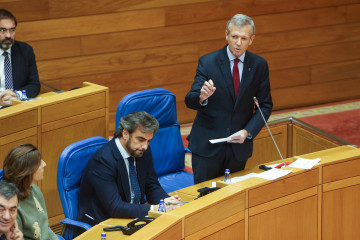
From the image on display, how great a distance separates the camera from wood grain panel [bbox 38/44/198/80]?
5.29m

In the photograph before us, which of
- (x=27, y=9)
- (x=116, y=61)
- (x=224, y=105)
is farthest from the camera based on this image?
(x=116, y=61)

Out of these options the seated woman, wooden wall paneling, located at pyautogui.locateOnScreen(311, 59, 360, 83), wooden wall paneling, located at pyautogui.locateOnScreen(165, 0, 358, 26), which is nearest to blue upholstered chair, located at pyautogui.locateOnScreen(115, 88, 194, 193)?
the seated woman

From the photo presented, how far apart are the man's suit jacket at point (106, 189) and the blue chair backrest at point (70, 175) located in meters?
0.04

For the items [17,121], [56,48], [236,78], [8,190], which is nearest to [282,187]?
[236,78]

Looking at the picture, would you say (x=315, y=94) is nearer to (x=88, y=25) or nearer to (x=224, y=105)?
(x=88, y=25)

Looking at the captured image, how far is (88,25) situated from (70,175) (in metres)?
2.28

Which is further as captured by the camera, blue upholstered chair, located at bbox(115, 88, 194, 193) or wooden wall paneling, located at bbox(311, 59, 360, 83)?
wooden wall paneling, located at bbox(311, 59, 360, 83)

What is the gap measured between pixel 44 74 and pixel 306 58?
2.33 m

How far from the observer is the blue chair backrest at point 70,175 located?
324 cm

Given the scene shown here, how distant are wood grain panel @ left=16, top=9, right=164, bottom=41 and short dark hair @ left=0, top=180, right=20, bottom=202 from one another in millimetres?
2693

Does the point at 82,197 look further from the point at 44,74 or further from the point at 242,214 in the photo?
the point at 44,74

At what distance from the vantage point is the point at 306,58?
6.24m

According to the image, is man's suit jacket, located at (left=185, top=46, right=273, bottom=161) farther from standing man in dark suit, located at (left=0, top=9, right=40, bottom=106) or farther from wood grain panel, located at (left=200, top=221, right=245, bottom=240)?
standing man in dark suit, located at (left=0, top=9, right=40, bottom=106)

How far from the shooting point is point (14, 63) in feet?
13.9
